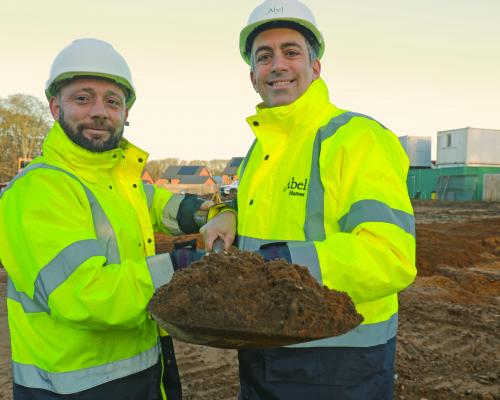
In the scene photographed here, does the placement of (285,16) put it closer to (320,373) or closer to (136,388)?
(320,373)

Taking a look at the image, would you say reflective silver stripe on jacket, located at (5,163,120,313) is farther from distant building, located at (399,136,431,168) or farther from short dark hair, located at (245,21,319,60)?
distant building, located at (399,136,431,168)

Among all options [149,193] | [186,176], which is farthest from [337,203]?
[186,176]

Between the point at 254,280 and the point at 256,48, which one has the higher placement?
the point at 256,48

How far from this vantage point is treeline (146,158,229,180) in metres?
75.8

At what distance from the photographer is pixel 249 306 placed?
1.40 meters

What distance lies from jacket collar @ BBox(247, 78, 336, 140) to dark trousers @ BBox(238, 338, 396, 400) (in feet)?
3.51

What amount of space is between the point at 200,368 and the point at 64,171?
3665 millimetres

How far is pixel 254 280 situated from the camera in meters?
1.50

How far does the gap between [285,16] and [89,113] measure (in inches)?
45.3

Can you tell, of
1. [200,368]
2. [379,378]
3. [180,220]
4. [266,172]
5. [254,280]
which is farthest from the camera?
[200,368]

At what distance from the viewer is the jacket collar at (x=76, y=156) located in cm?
233

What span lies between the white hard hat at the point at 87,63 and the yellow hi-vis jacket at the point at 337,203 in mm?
833

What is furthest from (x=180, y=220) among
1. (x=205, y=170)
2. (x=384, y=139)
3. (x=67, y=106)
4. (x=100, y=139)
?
(x=205, y=170)

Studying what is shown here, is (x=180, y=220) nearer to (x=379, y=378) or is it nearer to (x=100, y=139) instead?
(x=100, y=139)
